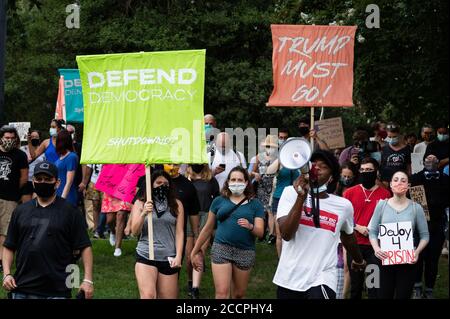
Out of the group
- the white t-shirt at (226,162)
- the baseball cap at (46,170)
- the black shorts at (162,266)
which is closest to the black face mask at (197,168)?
the white t-shirt at (226,162)

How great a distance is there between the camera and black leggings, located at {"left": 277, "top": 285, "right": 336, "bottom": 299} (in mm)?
8461

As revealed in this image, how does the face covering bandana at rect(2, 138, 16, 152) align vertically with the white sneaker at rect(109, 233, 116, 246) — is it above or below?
above

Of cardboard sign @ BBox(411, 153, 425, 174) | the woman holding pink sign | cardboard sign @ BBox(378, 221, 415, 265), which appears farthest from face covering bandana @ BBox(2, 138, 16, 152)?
cardboard sign @ BBox(411, 153, 425, 174)

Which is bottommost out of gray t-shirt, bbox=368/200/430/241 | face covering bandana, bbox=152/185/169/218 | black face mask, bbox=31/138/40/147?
gray t-shirt, bbox=368/200/430/241

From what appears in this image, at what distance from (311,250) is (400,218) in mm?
2977

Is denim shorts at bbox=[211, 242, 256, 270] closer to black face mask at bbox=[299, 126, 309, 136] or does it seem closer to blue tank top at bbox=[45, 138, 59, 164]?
black face mask at bbox=[299, 126, 309, 136]

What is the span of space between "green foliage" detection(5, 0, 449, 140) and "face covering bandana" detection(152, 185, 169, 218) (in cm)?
922

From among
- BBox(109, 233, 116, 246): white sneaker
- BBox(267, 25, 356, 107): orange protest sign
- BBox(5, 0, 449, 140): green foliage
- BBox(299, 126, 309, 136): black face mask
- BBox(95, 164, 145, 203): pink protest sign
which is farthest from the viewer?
BBox(5, 0, 449, 140): green foliage

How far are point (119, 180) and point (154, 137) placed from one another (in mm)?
4904

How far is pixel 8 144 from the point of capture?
552 inches

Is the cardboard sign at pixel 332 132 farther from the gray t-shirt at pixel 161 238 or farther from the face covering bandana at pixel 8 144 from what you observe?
the gray t-shirt at pixel 161 238

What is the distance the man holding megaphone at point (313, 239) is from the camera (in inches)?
334

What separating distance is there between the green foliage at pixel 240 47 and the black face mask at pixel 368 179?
7.99m

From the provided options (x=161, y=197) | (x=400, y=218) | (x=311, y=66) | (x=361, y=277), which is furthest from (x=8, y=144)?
(x=400, y=218)
